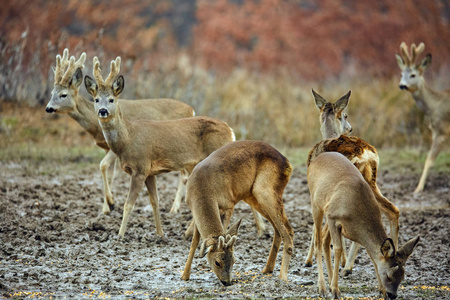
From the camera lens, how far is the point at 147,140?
9.00 metres

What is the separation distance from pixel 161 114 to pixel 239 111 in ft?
24.0

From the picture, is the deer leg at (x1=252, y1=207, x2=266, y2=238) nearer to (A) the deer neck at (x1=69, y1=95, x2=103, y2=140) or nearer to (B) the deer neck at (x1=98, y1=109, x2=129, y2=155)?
(B) the deer neck at (x1=98, y1=109, x2=129, y2=155)

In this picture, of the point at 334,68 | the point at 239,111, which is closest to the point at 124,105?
the point at 239,111

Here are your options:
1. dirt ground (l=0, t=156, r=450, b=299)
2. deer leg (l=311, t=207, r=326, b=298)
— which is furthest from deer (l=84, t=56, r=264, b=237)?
deer leg (l=311, t=207, r=326, b=298)

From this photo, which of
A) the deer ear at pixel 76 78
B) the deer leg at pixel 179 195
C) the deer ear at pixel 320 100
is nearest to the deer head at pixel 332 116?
the deer ear at pixel 320 100

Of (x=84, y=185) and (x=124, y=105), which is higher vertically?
(x=124, y=105)

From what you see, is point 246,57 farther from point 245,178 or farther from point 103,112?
point 245,178

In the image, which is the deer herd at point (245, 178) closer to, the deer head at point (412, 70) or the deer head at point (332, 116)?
the deer head at point (332, 116)

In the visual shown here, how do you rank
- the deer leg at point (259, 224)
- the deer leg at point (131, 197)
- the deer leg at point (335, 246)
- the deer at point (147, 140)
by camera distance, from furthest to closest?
1. the deer leg at point (259, 224)
2. the deer at point (147, 140)
3. the deer leg at point (131, 197)
4. the deer leg at point (335, 246)

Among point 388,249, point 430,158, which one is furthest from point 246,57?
point 388,249

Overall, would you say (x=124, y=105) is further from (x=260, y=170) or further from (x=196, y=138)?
(x=260, y=170)

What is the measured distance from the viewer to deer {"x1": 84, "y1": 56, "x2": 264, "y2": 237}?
8.81m

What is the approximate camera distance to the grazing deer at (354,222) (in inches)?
241

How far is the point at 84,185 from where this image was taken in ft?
37.8
